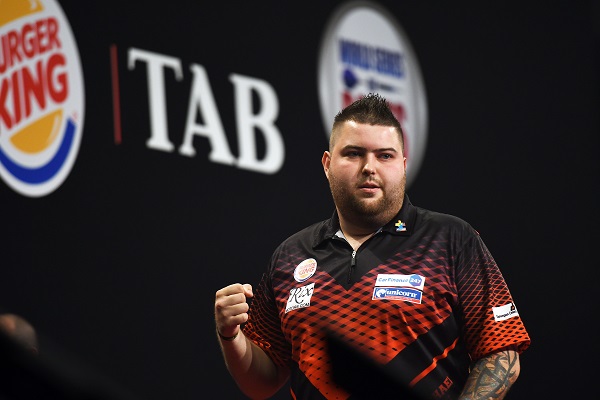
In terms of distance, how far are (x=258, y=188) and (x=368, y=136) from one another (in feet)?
5.62

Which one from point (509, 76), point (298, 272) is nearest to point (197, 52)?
point (298, 272)

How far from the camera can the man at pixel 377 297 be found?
74.2 inches

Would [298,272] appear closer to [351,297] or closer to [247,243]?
[351,297]

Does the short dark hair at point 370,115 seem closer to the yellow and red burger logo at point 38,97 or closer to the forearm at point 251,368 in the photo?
the forearm at point 251,368

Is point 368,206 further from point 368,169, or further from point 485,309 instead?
point 485,309

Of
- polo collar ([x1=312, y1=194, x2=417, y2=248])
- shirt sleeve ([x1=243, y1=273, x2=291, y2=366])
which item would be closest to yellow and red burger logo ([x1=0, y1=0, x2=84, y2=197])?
shirt sleeve ([x1=243, y1=273, x2=291, y2=366])

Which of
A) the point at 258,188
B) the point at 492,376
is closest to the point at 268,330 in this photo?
the point at 492,376

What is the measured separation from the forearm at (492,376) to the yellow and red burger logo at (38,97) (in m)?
1.83

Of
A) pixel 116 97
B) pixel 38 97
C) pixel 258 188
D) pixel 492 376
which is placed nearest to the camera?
pixel 492 376

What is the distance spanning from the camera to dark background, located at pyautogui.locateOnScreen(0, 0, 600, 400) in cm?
317

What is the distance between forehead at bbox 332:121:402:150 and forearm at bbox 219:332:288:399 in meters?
0.55

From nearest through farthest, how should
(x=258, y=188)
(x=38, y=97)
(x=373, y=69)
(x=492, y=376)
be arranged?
1. (x=492, y=376)
2. (x=38, y=97)
3. (x=258, y=188)
4. (x=373, y=69)

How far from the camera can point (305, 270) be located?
2.10m

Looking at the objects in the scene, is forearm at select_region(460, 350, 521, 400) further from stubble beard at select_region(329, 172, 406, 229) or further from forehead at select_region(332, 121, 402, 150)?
forehead at select_region(332, 121, 402, 150)
